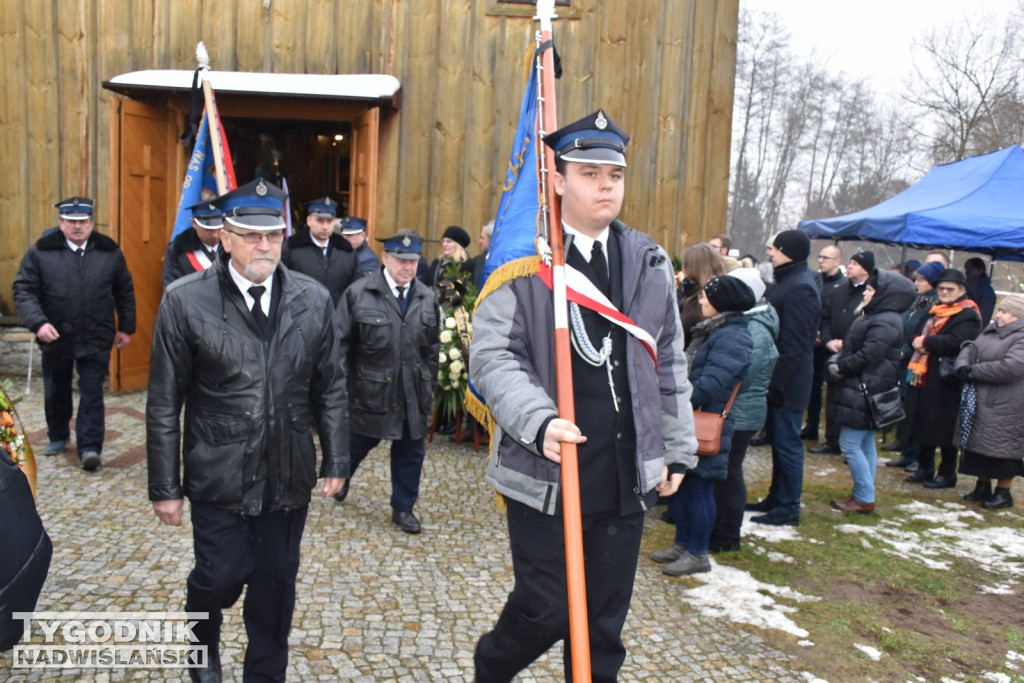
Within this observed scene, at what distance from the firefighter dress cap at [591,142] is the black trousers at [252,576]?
1833mm

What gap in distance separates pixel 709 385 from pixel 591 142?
7.92ft

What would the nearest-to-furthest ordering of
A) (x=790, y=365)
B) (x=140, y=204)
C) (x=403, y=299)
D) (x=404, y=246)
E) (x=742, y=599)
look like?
1. (x=742, y=599)
2. (x=404, y=246)
3. (x=403, y=299)
4. (x=790, y=365)
5. (x=140, y=204)

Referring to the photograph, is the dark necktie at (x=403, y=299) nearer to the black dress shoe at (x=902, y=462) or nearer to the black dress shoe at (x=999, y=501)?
the black dress shoe at (x=999, y=501)

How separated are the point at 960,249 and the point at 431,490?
690 cm

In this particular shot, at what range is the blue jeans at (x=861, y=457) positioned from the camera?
6312 millimetres

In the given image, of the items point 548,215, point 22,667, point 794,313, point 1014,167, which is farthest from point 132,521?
point 1014,167

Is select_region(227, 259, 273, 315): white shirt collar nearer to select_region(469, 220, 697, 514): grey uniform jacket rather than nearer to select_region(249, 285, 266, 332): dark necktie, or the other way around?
select_region(249, 285, 266, 332): dark necktie

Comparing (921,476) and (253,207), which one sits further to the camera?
(921,476)

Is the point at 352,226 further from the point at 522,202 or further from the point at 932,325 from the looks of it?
the point at 932,325

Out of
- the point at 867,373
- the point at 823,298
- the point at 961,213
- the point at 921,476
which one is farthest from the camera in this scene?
the point at 961,213

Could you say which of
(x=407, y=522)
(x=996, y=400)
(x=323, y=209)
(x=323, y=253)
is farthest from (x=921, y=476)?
(x=323, y=209)

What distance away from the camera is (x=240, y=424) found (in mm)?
3207

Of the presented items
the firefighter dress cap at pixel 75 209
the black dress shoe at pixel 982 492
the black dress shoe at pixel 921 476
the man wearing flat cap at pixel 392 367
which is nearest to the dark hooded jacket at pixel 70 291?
the firefighter dress cap at pixel 75 209

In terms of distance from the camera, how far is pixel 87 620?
3943 millimetres
